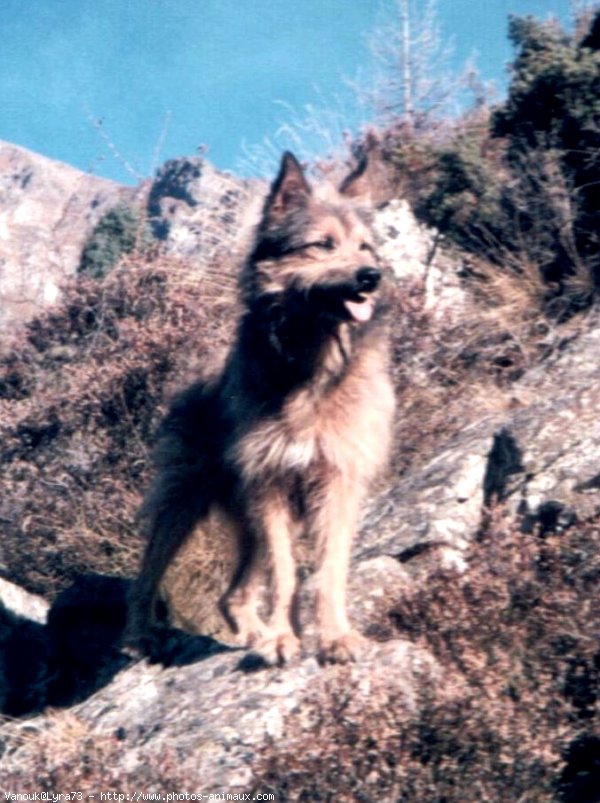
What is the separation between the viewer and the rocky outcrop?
1384 centimetres

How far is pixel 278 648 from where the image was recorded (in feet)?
19.1

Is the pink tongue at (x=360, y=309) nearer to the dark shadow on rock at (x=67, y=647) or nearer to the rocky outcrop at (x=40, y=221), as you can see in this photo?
the dark shadow on rock at (x=67, y=647)

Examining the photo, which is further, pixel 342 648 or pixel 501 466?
pixel 501 466

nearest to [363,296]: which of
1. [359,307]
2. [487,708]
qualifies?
[359,307]

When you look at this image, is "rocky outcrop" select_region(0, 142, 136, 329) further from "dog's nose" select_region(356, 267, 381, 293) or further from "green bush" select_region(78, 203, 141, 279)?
"dog's nose" select_region(356, 267, 381, 293)

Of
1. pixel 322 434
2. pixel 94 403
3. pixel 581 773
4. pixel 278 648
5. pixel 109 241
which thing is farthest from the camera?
pixel 109 241

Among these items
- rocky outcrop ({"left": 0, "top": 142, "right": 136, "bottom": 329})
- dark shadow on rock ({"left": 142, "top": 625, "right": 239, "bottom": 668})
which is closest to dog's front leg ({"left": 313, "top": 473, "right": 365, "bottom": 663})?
dark shadow on rock ({"left": 142, "top": 625, "right": 239, "bottom": 668})

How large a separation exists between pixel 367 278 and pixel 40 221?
44.7 ft

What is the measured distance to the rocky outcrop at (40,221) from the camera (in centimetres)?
1384

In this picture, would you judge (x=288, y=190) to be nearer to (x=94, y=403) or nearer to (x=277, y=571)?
→ (x=277, y=571)

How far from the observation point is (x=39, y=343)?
11.4 metres

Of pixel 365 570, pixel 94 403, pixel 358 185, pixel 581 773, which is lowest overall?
pixel 581 773

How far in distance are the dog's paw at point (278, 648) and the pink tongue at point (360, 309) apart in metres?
1.79

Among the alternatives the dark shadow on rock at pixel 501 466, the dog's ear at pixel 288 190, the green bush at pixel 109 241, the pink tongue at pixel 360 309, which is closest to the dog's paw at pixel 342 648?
the dark shadow on rock at pixel 501 466
